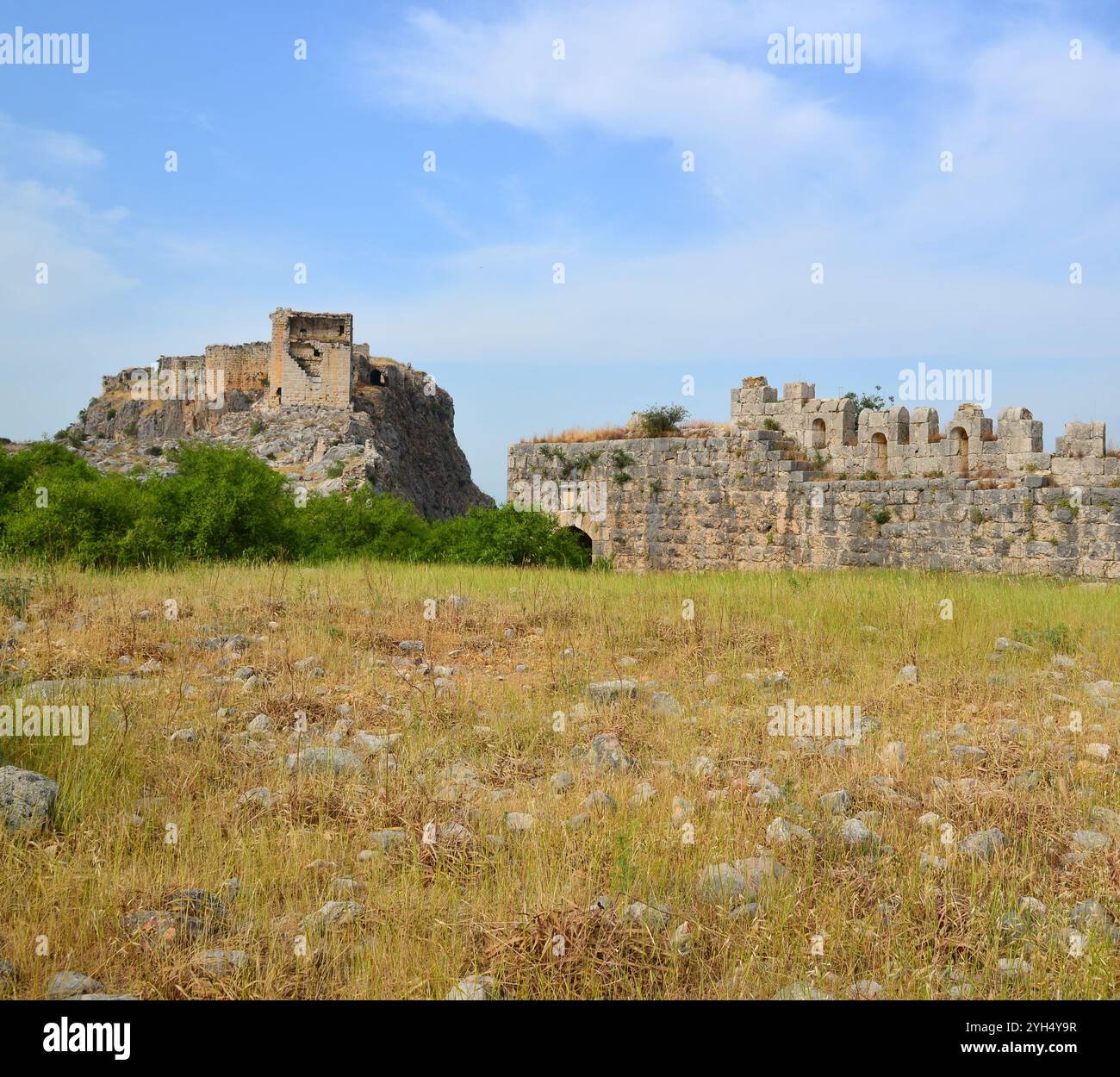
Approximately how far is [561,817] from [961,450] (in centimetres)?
1315

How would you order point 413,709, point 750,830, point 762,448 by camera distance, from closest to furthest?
1. point 750,830
2. point 413,709
3. point 762,448

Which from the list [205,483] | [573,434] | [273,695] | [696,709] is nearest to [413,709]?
[273,695]

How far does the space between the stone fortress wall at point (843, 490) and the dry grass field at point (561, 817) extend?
227 inches

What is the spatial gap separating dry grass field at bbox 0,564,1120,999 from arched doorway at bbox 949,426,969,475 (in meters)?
6.93

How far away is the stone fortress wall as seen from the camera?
14523mm

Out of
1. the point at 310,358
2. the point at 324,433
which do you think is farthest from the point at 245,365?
the point at 324,433

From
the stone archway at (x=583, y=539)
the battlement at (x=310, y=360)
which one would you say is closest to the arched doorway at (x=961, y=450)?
the stone archway at (x=583, y=539)

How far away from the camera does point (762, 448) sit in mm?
17812

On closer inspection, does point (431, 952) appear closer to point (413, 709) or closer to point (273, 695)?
point (413, 709)

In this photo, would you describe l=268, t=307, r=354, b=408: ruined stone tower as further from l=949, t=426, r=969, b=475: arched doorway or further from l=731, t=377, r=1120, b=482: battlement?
l=949, t=426, r=969, b=475: arched doorway

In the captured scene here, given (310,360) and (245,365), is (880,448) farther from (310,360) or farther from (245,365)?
(245,365)

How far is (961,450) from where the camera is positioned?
1588 centimetres

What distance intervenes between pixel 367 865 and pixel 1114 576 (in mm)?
12932

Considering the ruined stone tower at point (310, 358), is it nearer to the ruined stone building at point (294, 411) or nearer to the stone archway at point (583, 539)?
the ruined stone building at point (294, 411)
